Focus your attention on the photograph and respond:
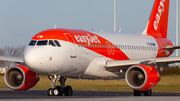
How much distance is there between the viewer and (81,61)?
22.7 metres

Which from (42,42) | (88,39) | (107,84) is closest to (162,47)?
(107,84)

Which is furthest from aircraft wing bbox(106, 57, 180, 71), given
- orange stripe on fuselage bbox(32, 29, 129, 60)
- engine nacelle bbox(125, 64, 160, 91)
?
orange stripe on fuselage bbox(32, 29, 129, 60)

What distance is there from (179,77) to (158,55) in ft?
13.7

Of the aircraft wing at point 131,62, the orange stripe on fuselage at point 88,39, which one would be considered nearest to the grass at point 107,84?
the orange stripe on fuselage at point 88,39

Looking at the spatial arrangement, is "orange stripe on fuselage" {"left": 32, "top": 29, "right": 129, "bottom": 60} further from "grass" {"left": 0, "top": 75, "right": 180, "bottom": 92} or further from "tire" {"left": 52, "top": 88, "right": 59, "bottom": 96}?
"grass" {"left": 0, "top": 75, "right": 180, "bottom": 92}

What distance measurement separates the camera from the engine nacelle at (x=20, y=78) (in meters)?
23.5

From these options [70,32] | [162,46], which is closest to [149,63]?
[70,32]

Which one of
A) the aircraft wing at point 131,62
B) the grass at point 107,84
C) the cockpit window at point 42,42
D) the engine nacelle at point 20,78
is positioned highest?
the cockpit window at point 42,42

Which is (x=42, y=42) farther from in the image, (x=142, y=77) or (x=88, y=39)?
(x=142, y=77)

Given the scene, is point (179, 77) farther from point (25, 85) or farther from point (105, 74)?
point (25, 85)

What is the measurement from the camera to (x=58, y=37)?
21.9 metres

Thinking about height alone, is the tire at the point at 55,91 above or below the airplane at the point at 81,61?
below

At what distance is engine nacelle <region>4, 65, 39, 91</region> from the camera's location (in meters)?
23.5

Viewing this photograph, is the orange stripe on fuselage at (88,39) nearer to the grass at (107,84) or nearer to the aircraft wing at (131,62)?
the aircraft wing at (131,62)
